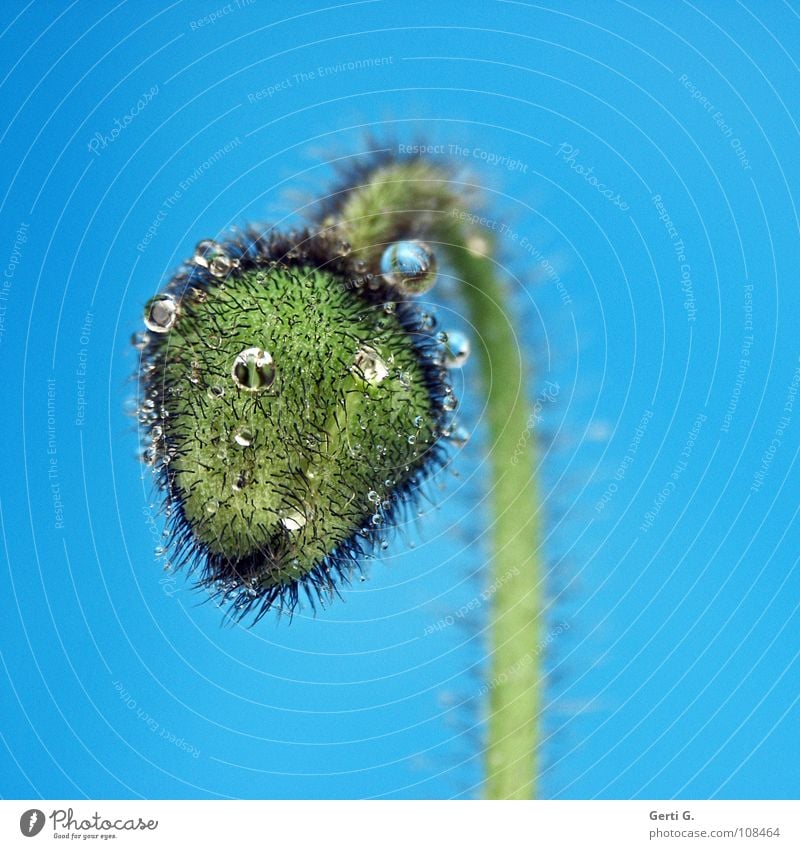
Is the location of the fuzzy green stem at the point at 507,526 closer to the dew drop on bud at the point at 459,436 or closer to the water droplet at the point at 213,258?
the dew drop on bud at the point at 459,436

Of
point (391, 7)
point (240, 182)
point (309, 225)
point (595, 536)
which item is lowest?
point (595, 536)

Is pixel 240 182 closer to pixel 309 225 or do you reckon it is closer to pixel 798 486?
pixel 309 225

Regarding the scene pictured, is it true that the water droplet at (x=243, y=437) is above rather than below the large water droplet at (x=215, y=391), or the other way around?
below

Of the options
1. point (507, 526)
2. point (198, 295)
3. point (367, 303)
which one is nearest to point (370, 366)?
point (367, 303)

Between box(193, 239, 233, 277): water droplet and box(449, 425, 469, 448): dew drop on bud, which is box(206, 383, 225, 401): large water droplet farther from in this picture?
box(449, 425, 469, 448): dew drop on bud

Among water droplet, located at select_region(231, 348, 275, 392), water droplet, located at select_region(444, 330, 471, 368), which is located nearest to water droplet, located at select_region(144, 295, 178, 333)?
water droplet, located at select_region(231, 348, 275, 392)

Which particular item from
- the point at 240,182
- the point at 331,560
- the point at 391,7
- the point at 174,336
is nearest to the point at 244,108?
the point at 240,182

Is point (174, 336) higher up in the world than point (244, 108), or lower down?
lower down

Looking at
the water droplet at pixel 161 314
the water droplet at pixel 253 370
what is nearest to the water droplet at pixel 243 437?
the water droplet at pixel 253 370
